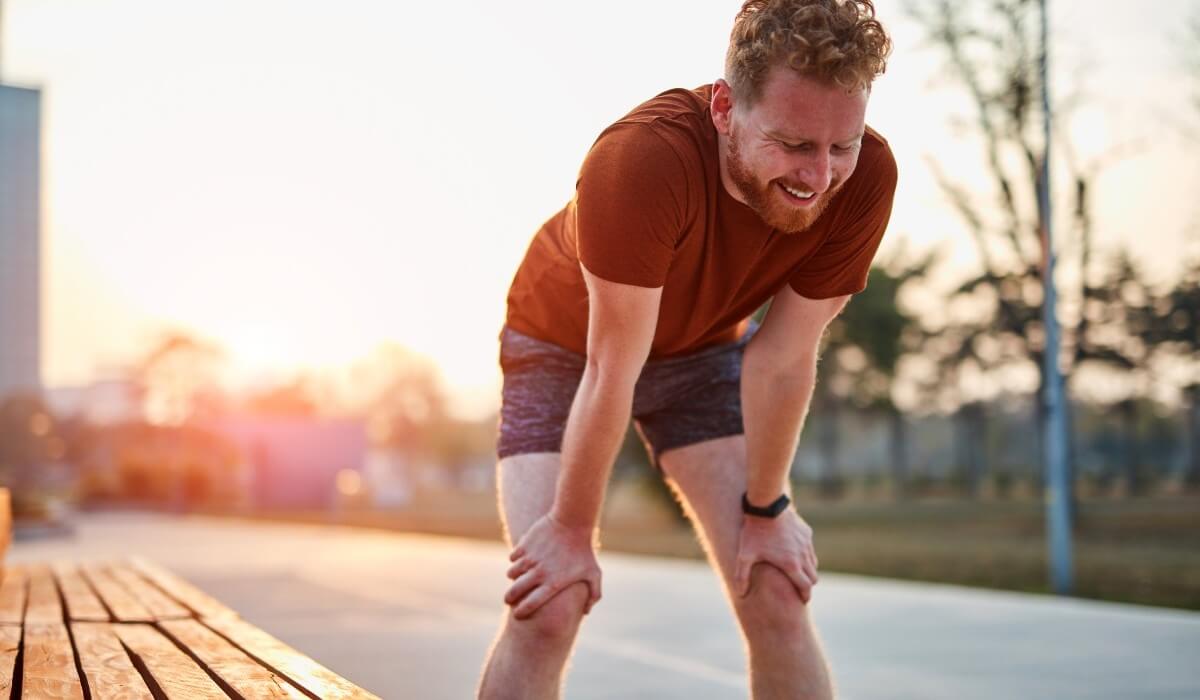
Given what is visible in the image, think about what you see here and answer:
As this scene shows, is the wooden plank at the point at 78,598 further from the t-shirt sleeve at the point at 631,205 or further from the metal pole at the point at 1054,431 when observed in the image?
the metal pole at the point at 1054,431

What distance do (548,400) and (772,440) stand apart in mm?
499

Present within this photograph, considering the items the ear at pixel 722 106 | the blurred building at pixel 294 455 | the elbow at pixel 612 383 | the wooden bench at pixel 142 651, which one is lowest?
the blurred building at pixel 294 455

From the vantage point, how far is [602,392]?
8.54 feet

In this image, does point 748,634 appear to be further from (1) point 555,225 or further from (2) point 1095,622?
(2) point 1095,622

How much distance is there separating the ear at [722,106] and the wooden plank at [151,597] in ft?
8.02

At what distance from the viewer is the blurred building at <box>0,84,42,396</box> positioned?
1572 inches

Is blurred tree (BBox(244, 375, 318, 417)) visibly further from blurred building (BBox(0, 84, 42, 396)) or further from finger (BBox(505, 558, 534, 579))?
finger (BBox(505, 558, 534, 579))

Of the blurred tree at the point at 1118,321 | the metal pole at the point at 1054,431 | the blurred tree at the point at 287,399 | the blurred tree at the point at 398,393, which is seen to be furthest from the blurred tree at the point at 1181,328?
the blurred tree at the point at 287,399

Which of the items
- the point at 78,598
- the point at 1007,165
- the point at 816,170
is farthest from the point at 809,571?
the point at 1007,165

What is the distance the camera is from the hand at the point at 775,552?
115 inches

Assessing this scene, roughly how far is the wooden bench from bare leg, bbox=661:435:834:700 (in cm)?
91

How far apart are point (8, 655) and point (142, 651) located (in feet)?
0.97

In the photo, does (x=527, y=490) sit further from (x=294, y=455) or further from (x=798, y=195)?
(x=294, y=455)

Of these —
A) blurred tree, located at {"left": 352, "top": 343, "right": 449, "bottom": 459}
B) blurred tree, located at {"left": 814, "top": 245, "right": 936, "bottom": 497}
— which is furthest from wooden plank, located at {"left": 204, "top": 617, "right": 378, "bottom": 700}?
blurred tree, located at {"left": 352, "top": 343, "right": 449, "bottom": 459}
